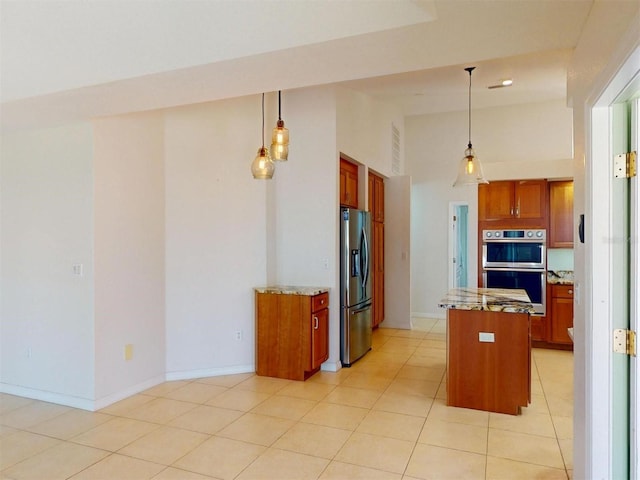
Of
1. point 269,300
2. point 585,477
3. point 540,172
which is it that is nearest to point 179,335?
point 269,300

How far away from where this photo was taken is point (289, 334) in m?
4.23

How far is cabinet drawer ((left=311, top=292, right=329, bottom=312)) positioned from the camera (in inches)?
166

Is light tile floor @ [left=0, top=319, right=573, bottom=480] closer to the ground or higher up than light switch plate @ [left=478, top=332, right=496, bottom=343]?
closer to the ground

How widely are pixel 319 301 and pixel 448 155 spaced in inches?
165

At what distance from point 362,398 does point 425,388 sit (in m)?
0.67

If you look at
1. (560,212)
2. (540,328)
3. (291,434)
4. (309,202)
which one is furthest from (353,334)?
(560,212)

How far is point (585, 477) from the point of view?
6.17 ft

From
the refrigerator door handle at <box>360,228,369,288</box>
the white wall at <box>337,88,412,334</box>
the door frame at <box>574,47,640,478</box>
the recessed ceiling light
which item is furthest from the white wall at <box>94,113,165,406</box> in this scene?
the recessed ceiling light

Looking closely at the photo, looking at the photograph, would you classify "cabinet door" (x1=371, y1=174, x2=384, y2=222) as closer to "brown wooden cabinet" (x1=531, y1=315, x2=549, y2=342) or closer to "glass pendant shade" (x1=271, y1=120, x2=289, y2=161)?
"brown wooden cabinet" (x1=531, y1=315, x2=549, y2=342)

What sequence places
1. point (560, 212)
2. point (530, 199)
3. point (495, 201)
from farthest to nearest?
point (495, 201)
point (530, 199)
point (560, 212)

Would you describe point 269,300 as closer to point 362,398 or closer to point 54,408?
point 362,398

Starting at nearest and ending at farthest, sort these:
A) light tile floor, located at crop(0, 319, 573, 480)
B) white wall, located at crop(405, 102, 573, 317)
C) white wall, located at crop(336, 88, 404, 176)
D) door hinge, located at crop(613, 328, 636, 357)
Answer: door hinge, located at crop(613, 328, 636, 357), light tile floor, located at crop(0, 319, 573, 480), white wall, located at crop(336, 88, 404, 176), white wall, located at crop(405, 102, 573, 317)

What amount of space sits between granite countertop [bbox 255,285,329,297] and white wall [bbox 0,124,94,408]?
63.8 inches

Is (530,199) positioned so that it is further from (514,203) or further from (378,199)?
(378,199)
